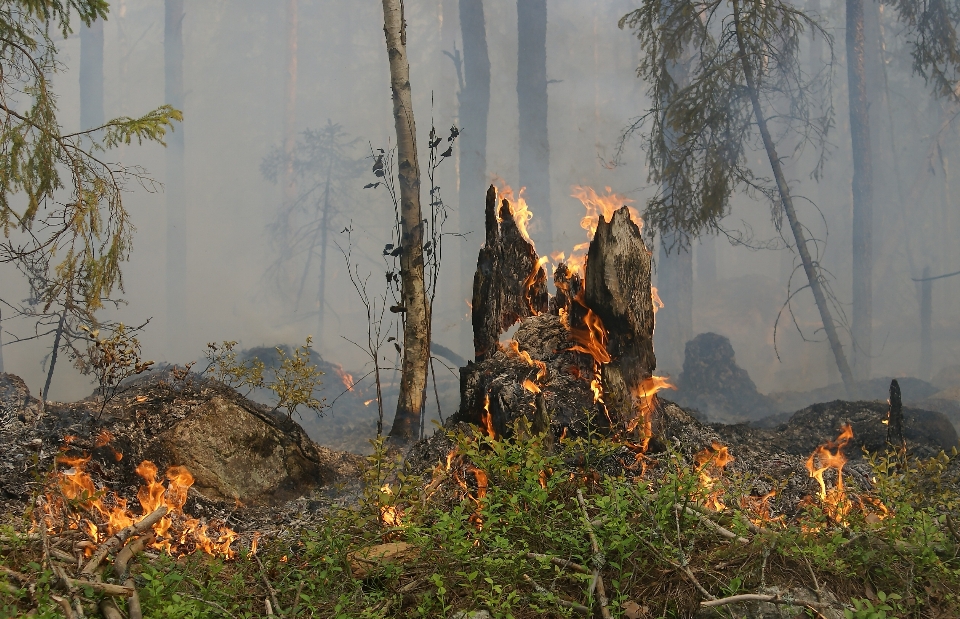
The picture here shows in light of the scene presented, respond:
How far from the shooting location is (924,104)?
3609 centimetres

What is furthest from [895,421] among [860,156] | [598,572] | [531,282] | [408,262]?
[860,156]

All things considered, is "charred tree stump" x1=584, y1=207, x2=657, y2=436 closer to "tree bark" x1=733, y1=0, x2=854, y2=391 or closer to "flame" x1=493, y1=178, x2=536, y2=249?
"flame" x1=493, y1=178, x2=536, y2=249

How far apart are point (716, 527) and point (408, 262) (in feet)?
18.2

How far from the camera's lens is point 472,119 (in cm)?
2531

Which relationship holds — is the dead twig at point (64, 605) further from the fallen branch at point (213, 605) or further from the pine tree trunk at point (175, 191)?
the pine tree trunk at point (175, 191)

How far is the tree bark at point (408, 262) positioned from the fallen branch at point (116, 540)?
465 centimetres

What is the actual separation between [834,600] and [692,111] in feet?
34.7

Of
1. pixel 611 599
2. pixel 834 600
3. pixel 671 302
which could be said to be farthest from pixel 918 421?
pixel 671 302

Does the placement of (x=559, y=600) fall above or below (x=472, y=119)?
below

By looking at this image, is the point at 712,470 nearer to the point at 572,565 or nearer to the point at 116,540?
the point at 572,565

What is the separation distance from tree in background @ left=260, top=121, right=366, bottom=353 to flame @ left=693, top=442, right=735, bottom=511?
27.1 m

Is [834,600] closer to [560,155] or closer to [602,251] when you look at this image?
[602,251]

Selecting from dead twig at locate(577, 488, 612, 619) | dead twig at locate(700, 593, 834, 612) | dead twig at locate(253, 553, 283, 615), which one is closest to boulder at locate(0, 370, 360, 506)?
dead twig at locate(253, 553, 283, 615)

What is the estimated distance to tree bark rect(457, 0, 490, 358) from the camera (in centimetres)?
2309
